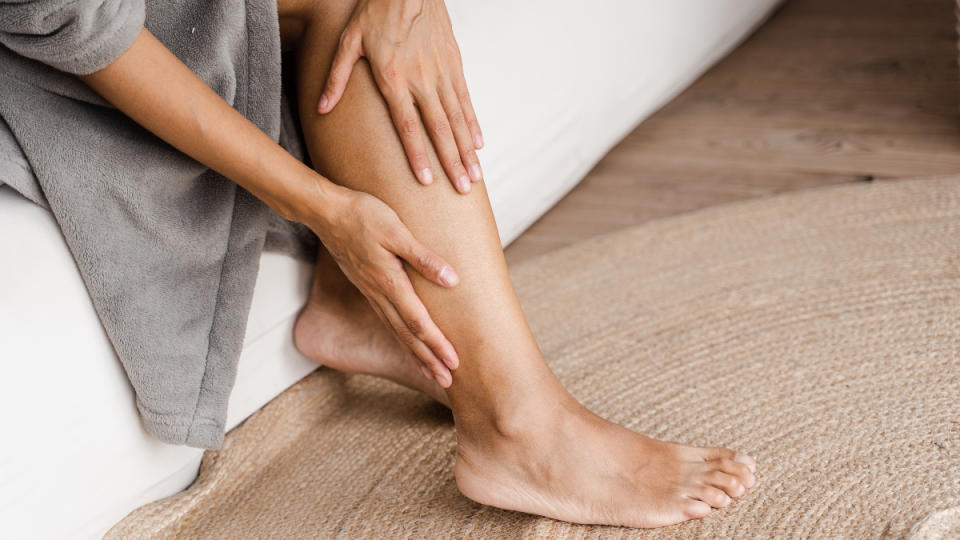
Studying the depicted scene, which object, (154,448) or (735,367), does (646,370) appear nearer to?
(735,367)

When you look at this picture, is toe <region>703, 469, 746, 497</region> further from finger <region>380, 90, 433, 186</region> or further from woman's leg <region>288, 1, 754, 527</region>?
finger <region>380, 90, 433, 186</region>

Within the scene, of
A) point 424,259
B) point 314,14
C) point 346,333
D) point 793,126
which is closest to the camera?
point 424,259

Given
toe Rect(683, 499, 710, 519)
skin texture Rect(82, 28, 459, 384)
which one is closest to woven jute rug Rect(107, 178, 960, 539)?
toe Rect(683, 499, 710, 519)

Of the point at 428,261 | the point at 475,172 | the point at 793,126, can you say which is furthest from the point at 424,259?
the point at 793,126

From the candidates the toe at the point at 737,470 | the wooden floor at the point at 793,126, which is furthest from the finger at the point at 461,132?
the wooden floor at the point at 793,126

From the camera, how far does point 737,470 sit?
875mm

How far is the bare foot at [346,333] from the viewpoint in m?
1.05

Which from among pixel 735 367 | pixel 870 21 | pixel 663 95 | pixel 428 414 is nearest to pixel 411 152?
pixel 428 414

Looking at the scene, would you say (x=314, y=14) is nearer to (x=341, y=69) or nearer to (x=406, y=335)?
(x=341, y=69)

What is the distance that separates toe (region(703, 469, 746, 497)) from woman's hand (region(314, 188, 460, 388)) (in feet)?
0.87

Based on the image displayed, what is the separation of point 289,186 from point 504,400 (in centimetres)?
28

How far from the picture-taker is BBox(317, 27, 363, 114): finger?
0.87m

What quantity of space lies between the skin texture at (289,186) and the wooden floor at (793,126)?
56cm

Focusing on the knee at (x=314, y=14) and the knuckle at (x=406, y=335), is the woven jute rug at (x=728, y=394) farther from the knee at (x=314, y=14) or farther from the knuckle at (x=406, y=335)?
the knee at (x=314, y=14)
